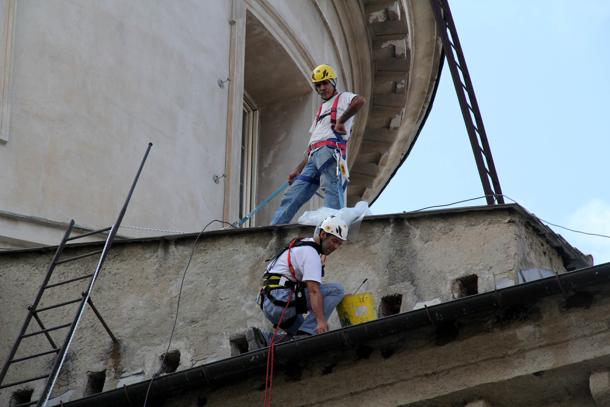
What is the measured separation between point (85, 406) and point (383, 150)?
1415cm

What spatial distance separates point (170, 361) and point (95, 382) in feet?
2.01

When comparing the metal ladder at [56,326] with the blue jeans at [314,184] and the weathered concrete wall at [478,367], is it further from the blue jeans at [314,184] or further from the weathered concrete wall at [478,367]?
the blue jeans at [314,184]

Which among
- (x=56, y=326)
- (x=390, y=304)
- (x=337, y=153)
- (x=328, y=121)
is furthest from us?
(x=328, y=121)

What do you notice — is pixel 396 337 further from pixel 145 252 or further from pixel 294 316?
pixel 145 252

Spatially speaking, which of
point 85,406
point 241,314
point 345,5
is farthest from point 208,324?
point 345,5

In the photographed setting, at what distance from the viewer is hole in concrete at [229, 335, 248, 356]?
1396 centimetres

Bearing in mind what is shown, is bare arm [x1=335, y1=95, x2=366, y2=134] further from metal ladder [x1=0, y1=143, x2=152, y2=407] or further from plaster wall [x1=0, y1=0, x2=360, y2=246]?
plaster wall [x1=0, y1=0, x2=360, y2=246]

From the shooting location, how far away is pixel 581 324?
40.9 feet

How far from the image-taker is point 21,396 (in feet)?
47.2

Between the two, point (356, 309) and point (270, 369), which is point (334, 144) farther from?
point (270, 369)

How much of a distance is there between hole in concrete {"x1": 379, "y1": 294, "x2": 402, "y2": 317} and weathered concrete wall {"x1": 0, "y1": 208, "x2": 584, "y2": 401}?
0.06m

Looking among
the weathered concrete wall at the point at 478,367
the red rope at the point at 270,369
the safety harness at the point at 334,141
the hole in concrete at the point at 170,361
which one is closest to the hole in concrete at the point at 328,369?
the weathered concrete wall at the point at 478,367

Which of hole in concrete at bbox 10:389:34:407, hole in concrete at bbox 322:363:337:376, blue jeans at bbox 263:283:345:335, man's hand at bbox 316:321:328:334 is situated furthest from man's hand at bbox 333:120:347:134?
hole in concrete at bbox 10:389:34:407

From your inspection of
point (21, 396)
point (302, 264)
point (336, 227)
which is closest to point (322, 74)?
point (336, 227)
